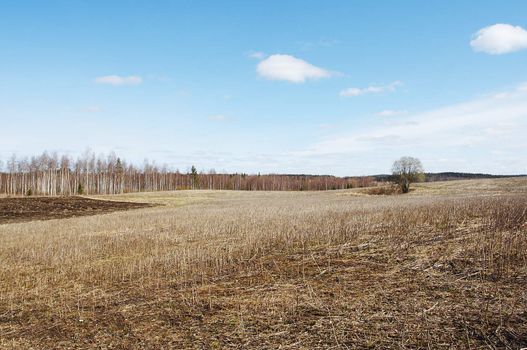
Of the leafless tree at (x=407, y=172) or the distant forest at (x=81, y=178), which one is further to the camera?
the distant forest at (x=81, y=178)

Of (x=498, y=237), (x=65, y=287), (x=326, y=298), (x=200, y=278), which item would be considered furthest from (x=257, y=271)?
(x=498, y=237)

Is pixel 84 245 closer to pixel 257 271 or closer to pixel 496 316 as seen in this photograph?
pixel 257 271

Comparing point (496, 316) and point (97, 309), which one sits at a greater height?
point (496, 316)

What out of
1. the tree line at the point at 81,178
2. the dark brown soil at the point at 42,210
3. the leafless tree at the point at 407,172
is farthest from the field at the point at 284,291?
the tree line at the point at 81,178

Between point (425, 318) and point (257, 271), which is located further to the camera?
point (257, 271)

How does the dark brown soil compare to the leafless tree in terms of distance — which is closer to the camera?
the dark brown soil

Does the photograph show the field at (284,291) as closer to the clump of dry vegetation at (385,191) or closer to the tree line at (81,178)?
the clump of dry vegetation at (385,191)

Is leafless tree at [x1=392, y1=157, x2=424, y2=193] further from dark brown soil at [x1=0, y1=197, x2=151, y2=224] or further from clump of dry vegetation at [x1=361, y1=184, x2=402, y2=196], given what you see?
dark brown soil at [x1=0, y1=197, x2=151, y2=224]

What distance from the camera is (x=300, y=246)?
40.1 feet

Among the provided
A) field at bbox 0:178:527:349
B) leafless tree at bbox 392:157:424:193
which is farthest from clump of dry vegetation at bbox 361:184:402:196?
field at bbox 0:178:527:349

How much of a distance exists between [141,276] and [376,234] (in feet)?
24.9

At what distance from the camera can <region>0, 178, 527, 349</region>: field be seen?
526cm

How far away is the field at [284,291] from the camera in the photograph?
5258 millimetres

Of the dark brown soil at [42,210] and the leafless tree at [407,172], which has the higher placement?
the leafless tree at [407,172]
